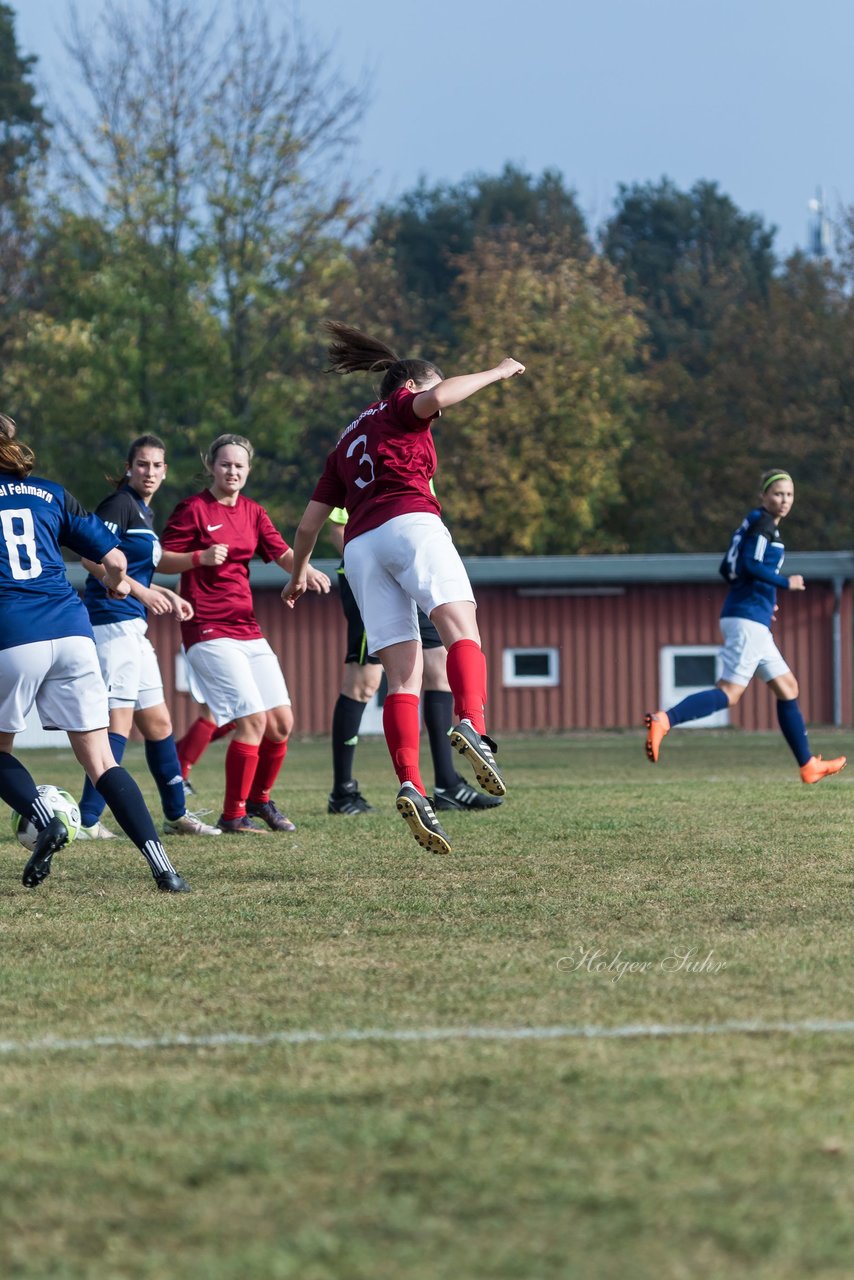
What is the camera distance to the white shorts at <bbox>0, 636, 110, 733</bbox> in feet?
20.7

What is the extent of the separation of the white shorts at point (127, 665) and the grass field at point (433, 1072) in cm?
189

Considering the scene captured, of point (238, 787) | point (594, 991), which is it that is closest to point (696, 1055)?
point (594, 991)

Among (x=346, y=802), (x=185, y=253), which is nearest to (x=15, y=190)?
(x=185, y=253)

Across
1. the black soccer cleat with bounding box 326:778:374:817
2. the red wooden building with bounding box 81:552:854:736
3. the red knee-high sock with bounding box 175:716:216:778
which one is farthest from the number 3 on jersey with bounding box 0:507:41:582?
the red wooden building with bounding box 81:552:854:736

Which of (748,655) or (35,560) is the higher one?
(35,560)

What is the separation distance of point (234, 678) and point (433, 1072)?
5302 millimetres

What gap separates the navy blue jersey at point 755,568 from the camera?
37.0 ft

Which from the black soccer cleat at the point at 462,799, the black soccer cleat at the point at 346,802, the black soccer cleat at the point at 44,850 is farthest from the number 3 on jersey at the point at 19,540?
the black soccer cleat at the point at 346,802

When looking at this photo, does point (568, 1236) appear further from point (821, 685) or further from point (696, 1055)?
point (821, 685)

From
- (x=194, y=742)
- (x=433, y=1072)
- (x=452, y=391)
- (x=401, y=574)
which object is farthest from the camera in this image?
(x=194, y=742)

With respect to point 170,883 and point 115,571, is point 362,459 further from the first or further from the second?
point 170,883

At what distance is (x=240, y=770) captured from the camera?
8.57 m

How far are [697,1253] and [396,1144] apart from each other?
2.30 feet

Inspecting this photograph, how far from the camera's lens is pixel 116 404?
3491cm
